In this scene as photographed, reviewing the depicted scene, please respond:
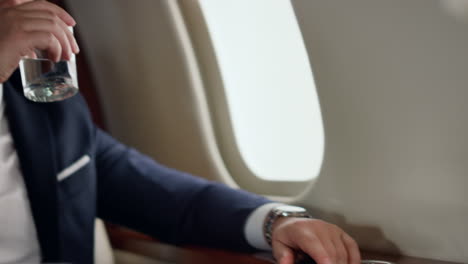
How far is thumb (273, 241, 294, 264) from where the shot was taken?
92 cm

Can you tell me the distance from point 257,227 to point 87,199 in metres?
0.38

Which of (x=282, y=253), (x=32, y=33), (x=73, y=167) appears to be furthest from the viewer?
(x=73, y=167)

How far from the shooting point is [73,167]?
1.20m

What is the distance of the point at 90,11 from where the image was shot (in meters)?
1.48

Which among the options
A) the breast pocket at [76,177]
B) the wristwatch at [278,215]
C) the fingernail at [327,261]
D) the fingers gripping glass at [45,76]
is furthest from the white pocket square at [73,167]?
the fingernail at [327,261]

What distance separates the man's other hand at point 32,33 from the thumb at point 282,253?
1.47 ft

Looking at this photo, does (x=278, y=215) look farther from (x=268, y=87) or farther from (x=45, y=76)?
(x=45, y=76)

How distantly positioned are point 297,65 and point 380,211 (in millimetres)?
328

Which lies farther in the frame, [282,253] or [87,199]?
[87,199]

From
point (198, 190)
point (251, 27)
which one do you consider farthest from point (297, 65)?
point (198, 190)

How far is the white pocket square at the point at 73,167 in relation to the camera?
1177 millimetres

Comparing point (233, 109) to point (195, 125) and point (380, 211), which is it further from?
point (380, 211)

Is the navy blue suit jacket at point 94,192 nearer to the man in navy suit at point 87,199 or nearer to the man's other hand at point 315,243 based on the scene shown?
the man in navy suit at point 87,199

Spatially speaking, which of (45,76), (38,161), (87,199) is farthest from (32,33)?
(87,199)
